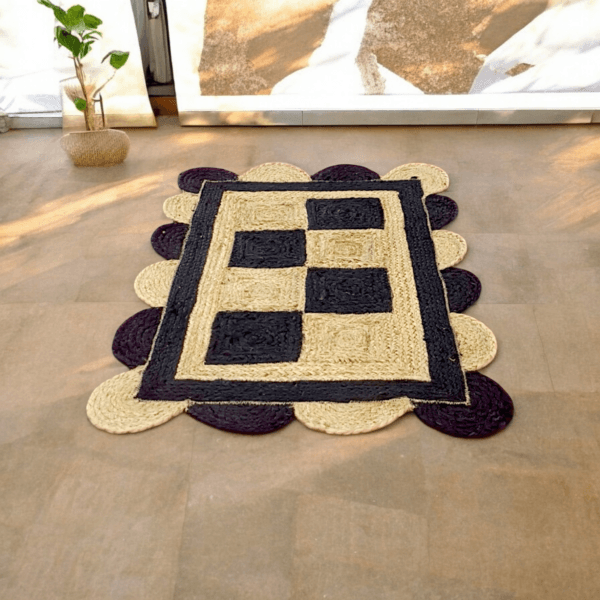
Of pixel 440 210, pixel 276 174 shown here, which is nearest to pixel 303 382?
pixel 440 210

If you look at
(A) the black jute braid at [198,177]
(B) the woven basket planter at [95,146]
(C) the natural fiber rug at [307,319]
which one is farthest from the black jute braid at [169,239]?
(B) the woven basket planter at [95,146]

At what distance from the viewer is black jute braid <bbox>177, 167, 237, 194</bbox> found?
106 inches

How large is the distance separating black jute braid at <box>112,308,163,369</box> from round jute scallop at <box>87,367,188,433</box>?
8 cm

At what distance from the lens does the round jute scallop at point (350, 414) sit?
1664 mm

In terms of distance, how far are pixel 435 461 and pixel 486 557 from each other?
25cm

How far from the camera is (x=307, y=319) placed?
1.98 metres

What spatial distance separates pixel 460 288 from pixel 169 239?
95 centimetres

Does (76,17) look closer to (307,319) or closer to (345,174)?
(345,174)

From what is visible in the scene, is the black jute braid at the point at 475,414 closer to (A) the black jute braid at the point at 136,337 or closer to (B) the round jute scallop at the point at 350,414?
(B) the round jute scallop at the point at 350,414

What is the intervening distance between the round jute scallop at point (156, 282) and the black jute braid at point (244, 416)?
46 centimetres

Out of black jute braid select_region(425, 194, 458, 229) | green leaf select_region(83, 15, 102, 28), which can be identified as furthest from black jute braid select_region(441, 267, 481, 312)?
green leaf select_region(83, 15, 102, 28)

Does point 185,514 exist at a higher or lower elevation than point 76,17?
lower

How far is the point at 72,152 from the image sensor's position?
9.17 feet

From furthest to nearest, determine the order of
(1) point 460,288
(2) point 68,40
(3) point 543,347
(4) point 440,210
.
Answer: (2) point 68,40, (4) point 440,210, (1) point 460,288, (3) point 543,347
